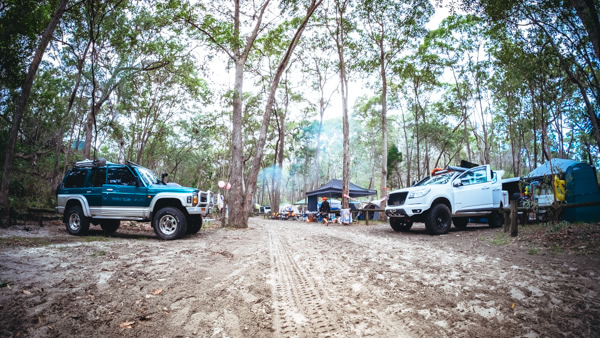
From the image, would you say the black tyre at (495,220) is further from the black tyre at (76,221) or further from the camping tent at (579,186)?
the black tyre at (76,221)

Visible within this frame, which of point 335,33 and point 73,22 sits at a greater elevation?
point 335,33

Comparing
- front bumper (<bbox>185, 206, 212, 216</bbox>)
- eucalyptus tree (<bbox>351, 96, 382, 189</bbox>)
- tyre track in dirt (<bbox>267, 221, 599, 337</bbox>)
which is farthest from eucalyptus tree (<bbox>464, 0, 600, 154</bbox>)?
eucalyptus tree (<bbox>351, 96, 382, 189</bbox>)

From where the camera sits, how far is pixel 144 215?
682 cm

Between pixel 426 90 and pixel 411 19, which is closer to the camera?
pixel 411 19

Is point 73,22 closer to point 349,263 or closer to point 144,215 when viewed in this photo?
point 144,215

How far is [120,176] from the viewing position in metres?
7.21

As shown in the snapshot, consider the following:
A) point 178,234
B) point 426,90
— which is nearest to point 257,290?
point 178,234

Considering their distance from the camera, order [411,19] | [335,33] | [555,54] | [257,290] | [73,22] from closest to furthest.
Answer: [257,290], [555,54], [73,22], [411,19], [335,33]

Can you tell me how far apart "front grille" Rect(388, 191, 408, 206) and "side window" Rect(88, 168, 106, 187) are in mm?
9026

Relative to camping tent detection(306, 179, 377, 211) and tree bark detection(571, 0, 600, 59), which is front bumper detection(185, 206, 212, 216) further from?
camping tent detection(306, 179, 377, 211)

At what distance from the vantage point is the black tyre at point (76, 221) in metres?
6.92

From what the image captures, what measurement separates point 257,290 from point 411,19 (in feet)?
53.2

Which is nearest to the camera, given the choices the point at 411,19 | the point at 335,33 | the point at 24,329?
the point at 24,329

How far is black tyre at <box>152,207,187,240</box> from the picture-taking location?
6.66 m
